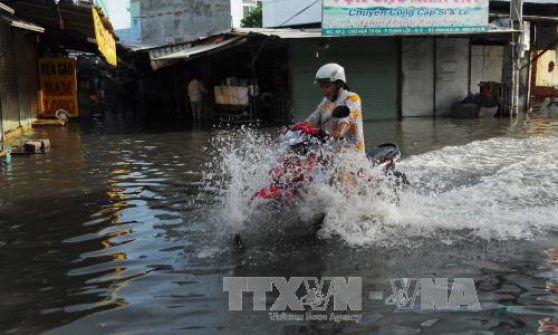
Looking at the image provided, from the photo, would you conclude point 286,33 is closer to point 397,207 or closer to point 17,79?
point 17,79

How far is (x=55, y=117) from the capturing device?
19906 mm

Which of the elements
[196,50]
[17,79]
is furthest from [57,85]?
[196,50]

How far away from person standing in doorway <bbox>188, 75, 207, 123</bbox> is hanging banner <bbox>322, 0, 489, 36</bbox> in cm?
582

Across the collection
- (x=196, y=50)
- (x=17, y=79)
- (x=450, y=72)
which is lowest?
(x=17, y=79)

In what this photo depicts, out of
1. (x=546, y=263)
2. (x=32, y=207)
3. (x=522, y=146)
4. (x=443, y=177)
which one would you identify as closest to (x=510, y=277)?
(x=546, y=263)

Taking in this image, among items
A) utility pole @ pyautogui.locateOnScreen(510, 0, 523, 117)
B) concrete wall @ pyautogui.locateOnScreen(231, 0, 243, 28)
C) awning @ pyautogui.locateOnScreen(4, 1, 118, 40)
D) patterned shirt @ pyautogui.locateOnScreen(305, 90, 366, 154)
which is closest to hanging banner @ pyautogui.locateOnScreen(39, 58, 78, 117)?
awning @ pyautogui.locateOnScreen(4, 1, 118, 40)

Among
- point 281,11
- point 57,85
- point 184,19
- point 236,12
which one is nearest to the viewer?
point 57,85

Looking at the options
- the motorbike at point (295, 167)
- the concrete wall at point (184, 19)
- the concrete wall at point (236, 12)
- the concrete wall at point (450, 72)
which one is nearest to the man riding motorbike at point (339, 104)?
the motorbike at point (295, 167)

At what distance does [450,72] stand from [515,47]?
253cm

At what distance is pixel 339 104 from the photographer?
19.4 ft

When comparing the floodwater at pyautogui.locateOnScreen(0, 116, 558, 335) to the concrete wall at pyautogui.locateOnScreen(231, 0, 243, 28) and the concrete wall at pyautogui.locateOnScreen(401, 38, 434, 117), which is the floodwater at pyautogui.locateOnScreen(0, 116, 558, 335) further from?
the concrete wall at pyautogui.locateOnScreen(231, 0, 243, 28)

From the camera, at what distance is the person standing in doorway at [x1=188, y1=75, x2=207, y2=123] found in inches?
823

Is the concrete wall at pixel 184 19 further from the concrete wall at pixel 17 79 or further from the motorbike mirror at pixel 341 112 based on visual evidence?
the motorbike mirror at pixel 341 112

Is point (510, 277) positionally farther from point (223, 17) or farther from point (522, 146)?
point (223, 17)
